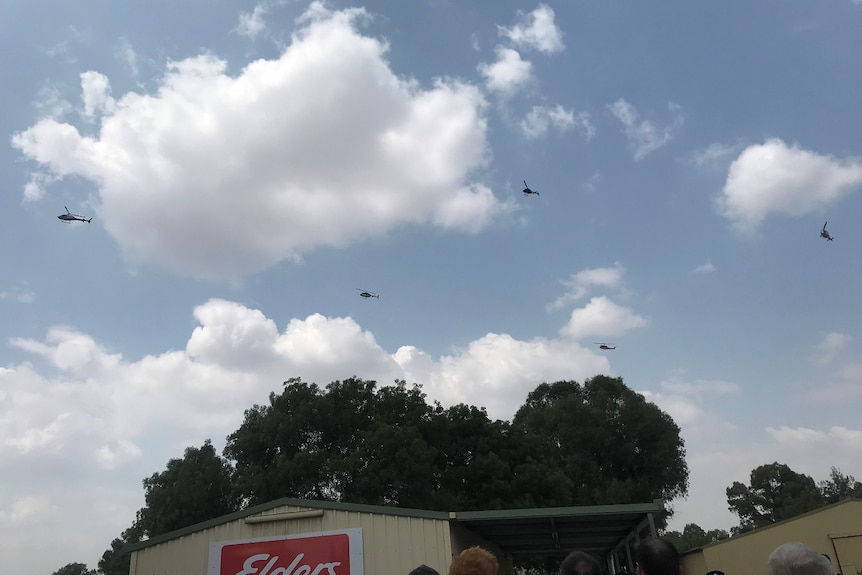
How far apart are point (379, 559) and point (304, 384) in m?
22.6

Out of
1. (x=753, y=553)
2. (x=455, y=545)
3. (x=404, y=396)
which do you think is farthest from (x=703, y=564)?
(x=404, y=396)

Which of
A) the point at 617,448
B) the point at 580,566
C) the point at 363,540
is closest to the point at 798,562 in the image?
the point at 580,566

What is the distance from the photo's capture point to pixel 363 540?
470 inches

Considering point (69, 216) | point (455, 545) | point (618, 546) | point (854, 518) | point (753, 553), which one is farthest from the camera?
point (618, 546)

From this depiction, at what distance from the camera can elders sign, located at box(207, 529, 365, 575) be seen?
1180 centimetres

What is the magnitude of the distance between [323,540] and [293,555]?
65 centimetres

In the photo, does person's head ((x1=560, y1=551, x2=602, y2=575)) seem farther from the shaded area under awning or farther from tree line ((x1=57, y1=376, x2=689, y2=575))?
tree line ((x1=57, y1=376, x2=689, y2=575))

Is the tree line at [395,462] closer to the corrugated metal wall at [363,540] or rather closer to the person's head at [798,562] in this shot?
the corrugated metal wall at [363,540]

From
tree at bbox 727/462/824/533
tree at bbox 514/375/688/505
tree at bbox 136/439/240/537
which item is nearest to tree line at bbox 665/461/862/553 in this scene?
tree at bbox 727/462/824/533

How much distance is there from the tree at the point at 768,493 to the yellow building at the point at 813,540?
4542cm

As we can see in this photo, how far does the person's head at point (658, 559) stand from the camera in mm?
2986

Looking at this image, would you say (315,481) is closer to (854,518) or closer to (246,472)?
(246,472)

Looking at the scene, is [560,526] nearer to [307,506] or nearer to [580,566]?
[307,506]

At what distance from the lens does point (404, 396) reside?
113ft
